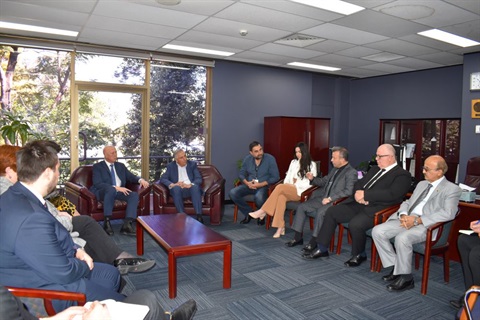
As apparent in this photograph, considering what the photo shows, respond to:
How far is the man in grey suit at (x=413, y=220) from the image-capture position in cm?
345

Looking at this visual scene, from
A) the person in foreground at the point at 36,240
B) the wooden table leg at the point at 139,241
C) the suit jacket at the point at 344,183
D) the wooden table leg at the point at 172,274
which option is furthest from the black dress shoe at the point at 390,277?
the wooden table leg at the point at 139,241

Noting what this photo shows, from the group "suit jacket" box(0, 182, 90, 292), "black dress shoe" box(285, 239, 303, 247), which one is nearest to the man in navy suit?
"black dress shoe" box(285, 239, 303, 247)

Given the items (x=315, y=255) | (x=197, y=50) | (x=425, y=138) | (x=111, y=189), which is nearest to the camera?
(x=315, y=255)

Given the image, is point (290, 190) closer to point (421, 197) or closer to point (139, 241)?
point (421, 197)

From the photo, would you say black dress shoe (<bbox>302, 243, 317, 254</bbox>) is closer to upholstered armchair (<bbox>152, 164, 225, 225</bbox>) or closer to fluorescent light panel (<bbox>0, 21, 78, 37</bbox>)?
upholstered armchair (<bbox>152, 164, 225, 225</bbox>)

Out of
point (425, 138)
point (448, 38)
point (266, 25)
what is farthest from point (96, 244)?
point (425, 138)

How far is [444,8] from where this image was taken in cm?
400

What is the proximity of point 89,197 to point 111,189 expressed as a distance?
11.6 inches

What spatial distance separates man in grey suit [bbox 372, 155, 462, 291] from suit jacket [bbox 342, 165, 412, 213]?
162 millimetres

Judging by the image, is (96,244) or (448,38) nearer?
(96,244)

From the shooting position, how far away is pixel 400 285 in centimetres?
344

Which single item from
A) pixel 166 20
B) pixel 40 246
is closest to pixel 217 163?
pixel 166 20

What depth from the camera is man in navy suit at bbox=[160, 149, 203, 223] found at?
543 cm

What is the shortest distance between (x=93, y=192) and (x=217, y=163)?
2.83m
